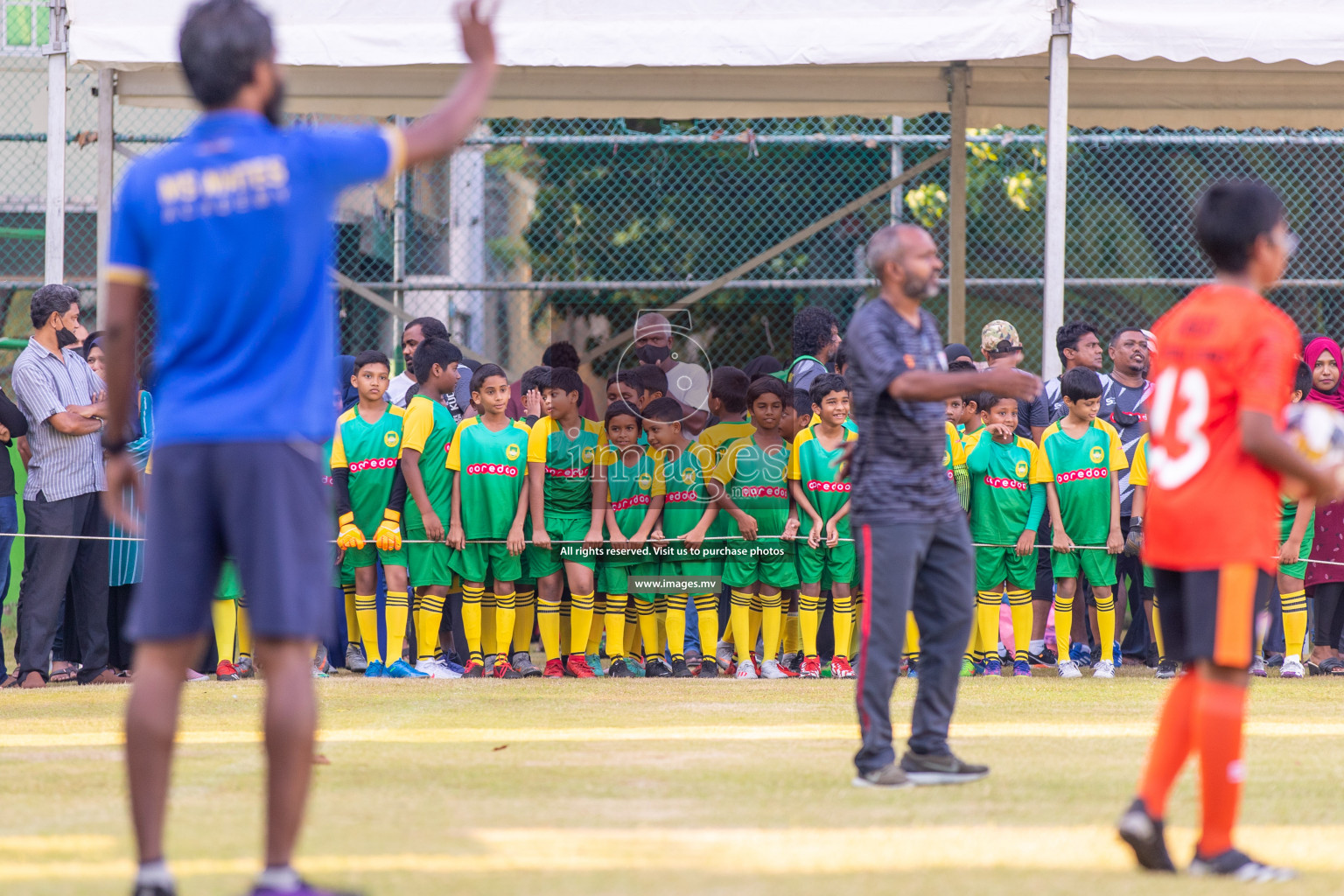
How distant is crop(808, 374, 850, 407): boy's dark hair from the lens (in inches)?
335

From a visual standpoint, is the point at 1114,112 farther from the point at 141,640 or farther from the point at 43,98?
the point at 141,640

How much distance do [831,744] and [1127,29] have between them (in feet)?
15.6

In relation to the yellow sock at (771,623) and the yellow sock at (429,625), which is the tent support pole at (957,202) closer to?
the yellow sock at (771,623)

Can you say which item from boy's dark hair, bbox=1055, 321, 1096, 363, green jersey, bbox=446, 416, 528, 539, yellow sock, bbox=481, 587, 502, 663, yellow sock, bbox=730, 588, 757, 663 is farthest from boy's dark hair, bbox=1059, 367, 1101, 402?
yellow sock, bbox=481, 587, 502, 663

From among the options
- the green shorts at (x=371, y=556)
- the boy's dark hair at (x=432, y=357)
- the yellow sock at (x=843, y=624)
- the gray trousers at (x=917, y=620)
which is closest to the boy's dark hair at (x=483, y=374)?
the boy's dark hair at (x=432, y=357)

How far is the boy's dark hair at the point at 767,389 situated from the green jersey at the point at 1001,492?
3.56 feet

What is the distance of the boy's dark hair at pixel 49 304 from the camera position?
816cm

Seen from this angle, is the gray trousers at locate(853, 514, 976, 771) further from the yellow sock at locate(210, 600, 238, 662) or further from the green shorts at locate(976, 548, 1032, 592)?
the yellow sock at locate(210, 600, 238, 662)

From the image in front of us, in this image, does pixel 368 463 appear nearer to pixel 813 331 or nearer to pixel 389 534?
pixel 389 534

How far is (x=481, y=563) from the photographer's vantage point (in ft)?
28.9

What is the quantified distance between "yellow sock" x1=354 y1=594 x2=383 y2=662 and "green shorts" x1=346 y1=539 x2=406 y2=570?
18cm

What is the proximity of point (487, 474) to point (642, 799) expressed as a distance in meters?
4.35

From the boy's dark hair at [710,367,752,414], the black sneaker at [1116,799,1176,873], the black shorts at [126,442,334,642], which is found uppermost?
the boy's dark hair at [710,367,752,414]

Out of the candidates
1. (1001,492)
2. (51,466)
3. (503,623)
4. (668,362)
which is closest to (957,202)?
(668,362)
